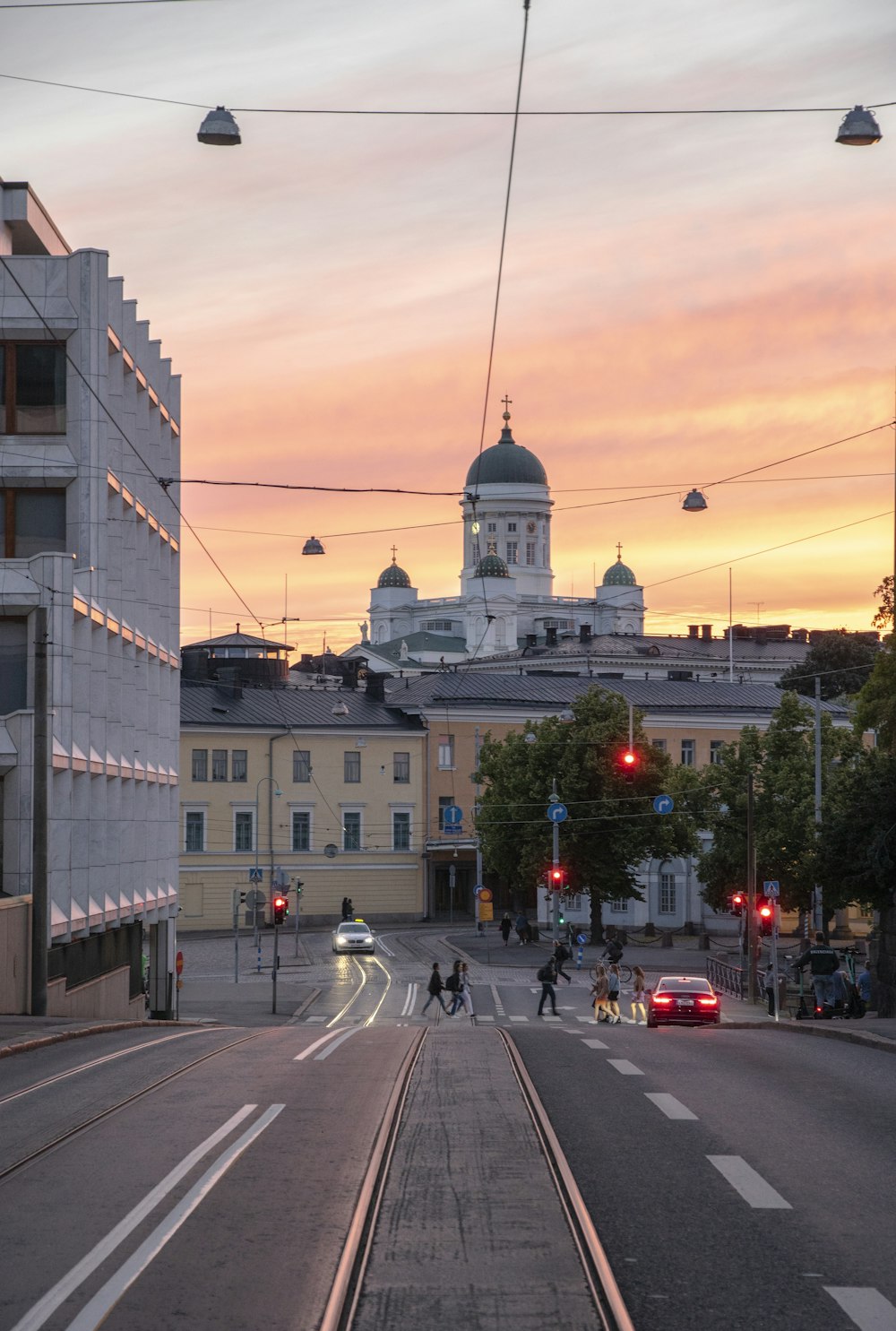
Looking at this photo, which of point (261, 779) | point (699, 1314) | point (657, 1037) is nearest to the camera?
point (699, 1314)

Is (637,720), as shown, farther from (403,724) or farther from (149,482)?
(149,482)

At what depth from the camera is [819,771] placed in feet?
226

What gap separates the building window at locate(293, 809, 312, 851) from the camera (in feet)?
288

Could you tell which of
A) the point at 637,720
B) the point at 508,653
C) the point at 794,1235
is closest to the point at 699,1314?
the point at 794,1235

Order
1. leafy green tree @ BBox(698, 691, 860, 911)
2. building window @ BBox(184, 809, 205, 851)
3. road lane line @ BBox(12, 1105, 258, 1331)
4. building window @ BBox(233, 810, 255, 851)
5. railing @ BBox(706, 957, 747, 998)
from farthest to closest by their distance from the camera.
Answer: building window @ BBox(233, 810, 255, 851), building window @ BBox(184, 809, 205, 851), leafy green tree @ BBox(698, 691, 860, 911), railing @ BBox(706, 957, 747, 998), road lane line @ BBox(12, 1105, 258, 1331)

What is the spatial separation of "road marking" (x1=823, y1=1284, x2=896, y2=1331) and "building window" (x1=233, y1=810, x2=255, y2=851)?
3113 inches

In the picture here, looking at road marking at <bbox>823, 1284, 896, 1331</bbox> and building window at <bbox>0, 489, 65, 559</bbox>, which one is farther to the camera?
building window at <bbox>0, 489, 65, 559</bbox>

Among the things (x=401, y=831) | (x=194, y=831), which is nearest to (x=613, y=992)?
(x=194, y=831)

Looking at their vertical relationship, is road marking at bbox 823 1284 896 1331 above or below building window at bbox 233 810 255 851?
below

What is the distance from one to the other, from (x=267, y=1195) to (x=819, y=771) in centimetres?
6070

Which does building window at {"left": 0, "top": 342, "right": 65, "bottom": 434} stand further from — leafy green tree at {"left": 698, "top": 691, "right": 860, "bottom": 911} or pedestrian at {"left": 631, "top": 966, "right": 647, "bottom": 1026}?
leafy green tree at {"left": 698, "top": 691, "right": 860, "bottom": 911}

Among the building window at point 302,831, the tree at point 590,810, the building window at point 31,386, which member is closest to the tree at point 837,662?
the building window at point 302,831

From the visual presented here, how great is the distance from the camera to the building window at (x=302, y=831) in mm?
87812

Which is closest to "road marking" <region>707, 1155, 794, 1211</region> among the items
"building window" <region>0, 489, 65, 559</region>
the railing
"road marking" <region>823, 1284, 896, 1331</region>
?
"road marking" <region>823, 1284, 896, 1331</region>
